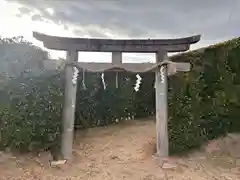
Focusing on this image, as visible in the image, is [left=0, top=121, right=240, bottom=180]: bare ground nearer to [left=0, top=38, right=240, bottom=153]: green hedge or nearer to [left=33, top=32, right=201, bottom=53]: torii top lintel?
→ [left=0, top=38, right=240, bottom=153]: green hedge

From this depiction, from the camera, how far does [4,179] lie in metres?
6.71

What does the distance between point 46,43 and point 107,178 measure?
3.66 meters

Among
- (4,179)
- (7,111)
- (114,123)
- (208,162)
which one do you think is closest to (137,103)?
(114,123)

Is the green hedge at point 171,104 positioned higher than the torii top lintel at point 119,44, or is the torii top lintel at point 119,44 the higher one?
the torii top lintel at point 119,44

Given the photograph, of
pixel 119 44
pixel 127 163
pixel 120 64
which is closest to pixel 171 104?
pixel 120 64

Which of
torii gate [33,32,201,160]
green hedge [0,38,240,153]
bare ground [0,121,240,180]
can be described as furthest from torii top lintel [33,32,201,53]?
bare ground [0,121,240,180]

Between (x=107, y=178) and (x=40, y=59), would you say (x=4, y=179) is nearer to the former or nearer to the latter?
(x=107, y=178)

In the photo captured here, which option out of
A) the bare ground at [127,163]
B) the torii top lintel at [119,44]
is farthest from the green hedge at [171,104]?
the torii top lintel at [119,44]

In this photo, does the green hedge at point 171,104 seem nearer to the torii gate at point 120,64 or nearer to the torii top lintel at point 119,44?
the torii gate at point 120,64

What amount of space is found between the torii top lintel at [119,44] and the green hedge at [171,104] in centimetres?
80

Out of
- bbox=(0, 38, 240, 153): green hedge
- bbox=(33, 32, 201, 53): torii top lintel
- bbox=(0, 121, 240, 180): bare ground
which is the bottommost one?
bbox=(0, 121, 240, 180): bare ground

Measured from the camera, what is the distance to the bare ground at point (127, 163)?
7191 millimetres

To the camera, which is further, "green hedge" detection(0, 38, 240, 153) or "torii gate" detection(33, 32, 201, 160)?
"torii gate" detection(33, 32, 201, 160)

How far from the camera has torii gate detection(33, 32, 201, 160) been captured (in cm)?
798
